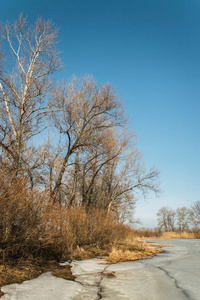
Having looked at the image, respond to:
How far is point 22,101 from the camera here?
35.8ft

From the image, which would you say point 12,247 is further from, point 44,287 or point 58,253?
point 58,253

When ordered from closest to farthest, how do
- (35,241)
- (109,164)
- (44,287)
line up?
(44,287)
(35,241)
(109,164)

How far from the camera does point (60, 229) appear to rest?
7.10 metres

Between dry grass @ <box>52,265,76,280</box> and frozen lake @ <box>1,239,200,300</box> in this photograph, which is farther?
dry grass @ <box>52,265,76,280</box>

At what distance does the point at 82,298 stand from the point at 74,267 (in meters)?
2.48

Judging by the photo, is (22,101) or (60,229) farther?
(22,101)

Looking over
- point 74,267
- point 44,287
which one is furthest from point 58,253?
point 44,287

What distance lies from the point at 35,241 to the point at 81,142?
8834mm

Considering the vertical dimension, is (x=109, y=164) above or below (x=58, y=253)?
above

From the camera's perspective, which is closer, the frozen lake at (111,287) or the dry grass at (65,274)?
the frozen lake at (111,287)

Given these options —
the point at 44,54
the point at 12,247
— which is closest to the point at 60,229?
the point at 12,247

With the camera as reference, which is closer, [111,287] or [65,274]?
[111,287]

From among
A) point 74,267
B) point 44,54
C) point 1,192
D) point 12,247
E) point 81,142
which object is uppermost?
point 44,54

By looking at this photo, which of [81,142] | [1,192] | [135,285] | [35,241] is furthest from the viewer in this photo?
[81,142]
